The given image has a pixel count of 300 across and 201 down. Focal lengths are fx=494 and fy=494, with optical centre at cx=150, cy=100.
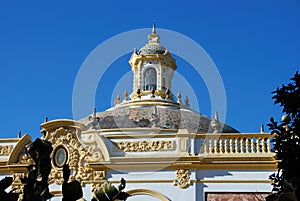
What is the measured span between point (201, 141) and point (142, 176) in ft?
7.59

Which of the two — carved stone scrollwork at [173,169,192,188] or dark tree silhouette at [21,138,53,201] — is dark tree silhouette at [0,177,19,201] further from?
carved stone scrollwork at [173,169,192,188]

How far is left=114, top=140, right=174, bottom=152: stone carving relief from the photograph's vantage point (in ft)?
54.9

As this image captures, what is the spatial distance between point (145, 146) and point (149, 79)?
386 inches

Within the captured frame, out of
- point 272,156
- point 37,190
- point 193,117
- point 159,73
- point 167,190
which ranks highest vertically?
point 159,73

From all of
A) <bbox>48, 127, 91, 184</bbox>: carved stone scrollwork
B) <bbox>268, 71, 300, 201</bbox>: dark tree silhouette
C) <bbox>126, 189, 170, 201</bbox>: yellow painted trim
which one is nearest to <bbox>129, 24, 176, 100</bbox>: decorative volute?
<bbox>48, 127, 91, 184</bbox>: carved stone scrollwork

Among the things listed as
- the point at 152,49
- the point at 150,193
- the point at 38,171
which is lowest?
the point at 38,171

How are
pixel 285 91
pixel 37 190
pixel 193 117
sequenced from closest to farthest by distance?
pixel 37 190
pixel 285 91
pixel 193 117

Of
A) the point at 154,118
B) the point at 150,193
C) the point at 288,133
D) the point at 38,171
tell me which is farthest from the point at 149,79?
the point at 38,171

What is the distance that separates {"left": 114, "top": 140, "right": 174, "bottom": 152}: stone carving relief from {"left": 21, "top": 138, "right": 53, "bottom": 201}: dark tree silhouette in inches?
502

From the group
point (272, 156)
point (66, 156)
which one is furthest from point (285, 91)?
point (66, 156)

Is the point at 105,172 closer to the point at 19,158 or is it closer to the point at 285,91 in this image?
the point at 19,158

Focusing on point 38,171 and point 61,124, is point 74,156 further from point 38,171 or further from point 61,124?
point 38,171

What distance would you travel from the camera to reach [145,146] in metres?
16.9

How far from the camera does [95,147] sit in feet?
55.9
